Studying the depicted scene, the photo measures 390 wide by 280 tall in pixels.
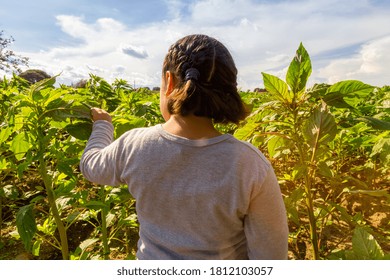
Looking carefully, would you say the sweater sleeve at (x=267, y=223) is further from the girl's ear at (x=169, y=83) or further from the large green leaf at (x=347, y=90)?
the large green leaf at (x=347, y=90)

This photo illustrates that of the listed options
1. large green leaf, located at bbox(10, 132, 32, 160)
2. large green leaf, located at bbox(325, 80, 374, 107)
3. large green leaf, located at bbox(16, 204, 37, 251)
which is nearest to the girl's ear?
large green leaf, located at bbox(325, 80, 374, 107)

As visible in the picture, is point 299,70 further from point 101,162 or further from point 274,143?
point 101,162

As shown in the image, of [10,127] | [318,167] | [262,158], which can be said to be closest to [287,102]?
[318,167]

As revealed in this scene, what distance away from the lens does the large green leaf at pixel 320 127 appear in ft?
5.15

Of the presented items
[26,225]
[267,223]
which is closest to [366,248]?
[267,223]

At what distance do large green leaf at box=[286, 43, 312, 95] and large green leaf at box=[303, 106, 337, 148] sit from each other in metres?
0.24

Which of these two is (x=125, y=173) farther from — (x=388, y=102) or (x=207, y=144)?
(x=388, y=102)

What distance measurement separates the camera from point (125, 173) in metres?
1.28

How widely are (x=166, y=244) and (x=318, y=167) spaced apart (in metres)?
0.91

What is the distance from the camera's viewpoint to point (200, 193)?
1.17 m

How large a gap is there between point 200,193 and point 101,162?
0.44 m

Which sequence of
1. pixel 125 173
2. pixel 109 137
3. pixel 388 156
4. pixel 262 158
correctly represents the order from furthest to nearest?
pixel 388 156, pixel 109 137, pixel 125 173, pixel 262 158

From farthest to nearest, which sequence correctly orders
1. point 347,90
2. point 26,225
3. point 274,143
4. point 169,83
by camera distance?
1. point 274,143
2. point 26,225
3. point 347,90
4. point 169,83
